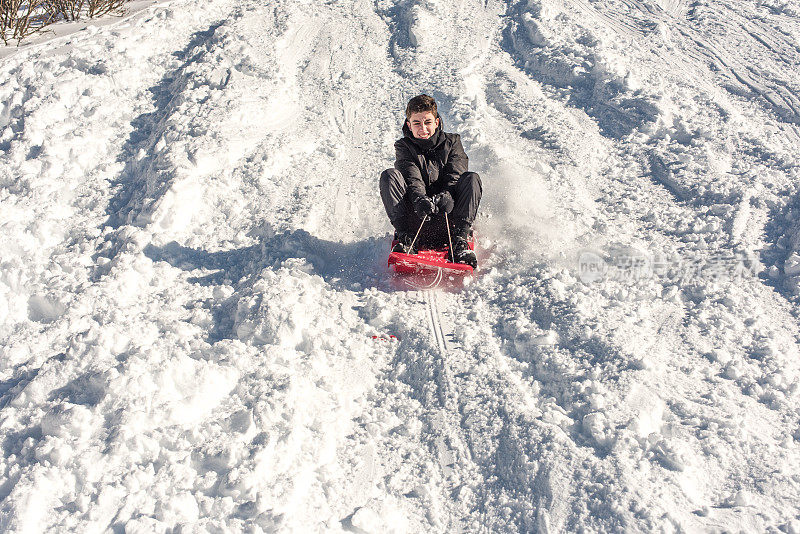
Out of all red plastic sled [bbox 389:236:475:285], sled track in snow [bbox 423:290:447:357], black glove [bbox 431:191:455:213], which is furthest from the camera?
black glove [bbox 431:191:455:213]

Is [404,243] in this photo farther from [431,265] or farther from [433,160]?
[433,160]

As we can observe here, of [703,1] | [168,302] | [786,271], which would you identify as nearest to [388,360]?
[168,302]

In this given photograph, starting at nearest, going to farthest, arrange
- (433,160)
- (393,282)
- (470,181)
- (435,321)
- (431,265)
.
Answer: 1. (435,321)
2. (431,265)
3. (470,181)
4. (393,282)
5. (433,160)

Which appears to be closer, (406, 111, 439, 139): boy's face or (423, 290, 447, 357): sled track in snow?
(423, 290, 447, 357): sled track in snow

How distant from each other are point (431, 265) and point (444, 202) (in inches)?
17.8

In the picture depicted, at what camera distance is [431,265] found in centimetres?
367

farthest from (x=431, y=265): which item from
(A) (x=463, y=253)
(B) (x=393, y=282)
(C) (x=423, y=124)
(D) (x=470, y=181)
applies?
(C) (x=423, y=124)

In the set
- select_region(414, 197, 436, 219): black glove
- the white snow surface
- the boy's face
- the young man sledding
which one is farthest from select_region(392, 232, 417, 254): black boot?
the boy's face

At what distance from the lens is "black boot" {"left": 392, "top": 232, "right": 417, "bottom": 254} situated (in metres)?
3.80

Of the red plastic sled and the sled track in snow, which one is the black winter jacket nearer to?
the red plastic sled

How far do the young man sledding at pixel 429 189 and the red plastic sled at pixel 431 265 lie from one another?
8cm

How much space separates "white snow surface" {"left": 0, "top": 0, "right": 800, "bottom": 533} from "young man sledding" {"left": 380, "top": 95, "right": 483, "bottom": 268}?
0.34 m

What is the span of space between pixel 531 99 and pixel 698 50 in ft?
6.01

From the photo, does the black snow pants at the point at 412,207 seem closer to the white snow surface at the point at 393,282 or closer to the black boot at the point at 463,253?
the black boot at the point at 463,253
